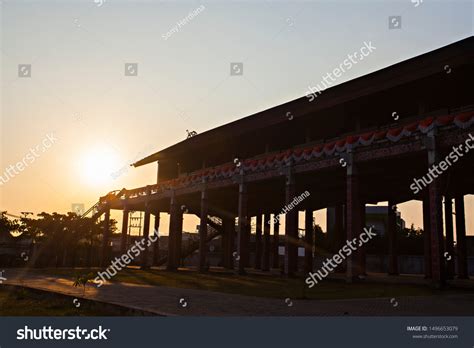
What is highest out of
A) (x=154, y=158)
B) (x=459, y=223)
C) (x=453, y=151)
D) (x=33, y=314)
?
(x=154, y=158)

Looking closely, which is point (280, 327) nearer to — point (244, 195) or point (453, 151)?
point (453, 151)

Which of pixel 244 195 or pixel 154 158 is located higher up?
pixel 154 158

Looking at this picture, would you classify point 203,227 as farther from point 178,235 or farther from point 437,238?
Answer: point 437,238

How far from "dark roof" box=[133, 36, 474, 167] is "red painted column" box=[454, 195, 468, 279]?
1072cm

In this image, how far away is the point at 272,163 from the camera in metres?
29.8

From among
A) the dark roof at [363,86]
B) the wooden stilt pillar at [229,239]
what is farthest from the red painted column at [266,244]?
the dark roof at [363,86]

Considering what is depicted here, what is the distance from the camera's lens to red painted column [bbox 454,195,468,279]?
30.7 m

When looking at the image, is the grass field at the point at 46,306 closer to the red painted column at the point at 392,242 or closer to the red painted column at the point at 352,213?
the red painted column at the point at 352,213

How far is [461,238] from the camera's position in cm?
3175

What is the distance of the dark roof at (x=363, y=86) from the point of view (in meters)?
23.6

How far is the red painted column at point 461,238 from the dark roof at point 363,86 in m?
10.7

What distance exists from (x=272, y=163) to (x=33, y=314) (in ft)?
58.5

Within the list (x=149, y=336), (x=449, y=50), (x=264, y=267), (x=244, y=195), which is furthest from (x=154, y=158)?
(x=149, y=336)

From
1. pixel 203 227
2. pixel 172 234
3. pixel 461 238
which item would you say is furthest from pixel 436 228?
pixel 172 234
